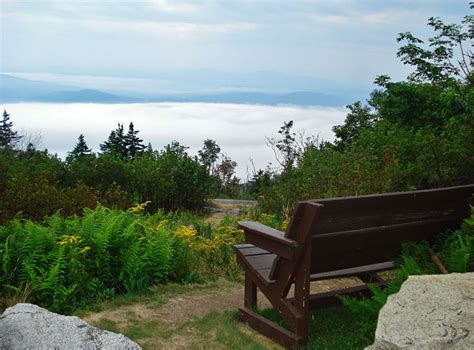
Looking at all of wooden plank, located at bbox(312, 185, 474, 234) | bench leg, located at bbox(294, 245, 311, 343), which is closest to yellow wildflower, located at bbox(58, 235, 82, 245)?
bench leg, located at bbox(294, 245, 311, 343)

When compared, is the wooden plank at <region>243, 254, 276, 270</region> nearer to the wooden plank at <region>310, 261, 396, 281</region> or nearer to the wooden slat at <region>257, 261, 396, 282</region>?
the wooden slat at <region>257, 261, 396, 282</region>

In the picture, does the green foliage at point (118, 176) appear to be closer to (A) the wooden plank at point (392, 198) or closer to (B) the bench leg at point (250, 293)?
(B) the bench leg at point (250, 293)

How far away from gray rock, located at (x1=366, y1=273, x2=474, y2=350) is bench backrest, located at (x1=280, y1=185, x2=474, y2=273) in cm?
86

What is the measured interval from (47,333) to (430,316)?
2728 millimetres

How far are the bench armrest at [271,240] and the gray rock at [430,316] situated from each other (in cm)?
96

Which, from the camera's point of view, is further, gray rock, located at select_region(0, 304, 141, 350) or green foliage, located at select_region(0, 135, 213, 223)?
green foliage, located at select_region(0, 135, 213, 223)

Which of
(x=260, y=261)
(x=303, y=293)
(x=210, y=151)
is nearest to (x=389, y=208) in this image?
(x=303, y=293)

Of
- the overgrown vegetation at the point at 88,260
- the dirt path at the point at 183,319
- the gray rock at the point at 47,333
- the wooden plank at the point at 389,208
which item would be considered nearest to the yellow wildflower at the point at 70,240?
the overgrown vegetation at the point at 88,260

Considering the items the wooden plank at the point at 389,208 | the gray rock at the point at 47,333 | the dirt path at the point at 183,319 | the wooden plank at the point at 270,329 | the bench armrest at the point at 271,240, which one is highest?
the wooden plank at the point at 389,208

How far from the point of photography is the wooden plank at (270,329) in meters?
4.93

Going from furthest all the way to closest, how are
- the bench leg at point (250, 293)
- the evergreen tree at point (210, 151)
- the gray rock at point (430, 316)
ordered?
the evergreen tree at point (210, 151) → the bench leg at point (250, 293) → the gray rock at point (430, 316)

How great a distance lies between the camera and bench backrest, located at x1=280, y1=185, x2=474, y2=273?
4629 mm

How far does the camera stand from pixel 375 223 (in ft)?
16.0

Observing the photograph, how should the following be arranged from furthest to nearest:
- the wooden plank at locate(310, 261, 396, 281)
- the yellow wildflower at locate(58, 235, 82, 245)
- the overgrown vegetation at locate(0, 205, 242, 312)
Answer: the yellow wildflower at locate(58, 235, 82, 245) < the overgrown vegetation at locate(0, 205, 242, 312) < the wooden plank at locate(310, 261, 396, 281)
